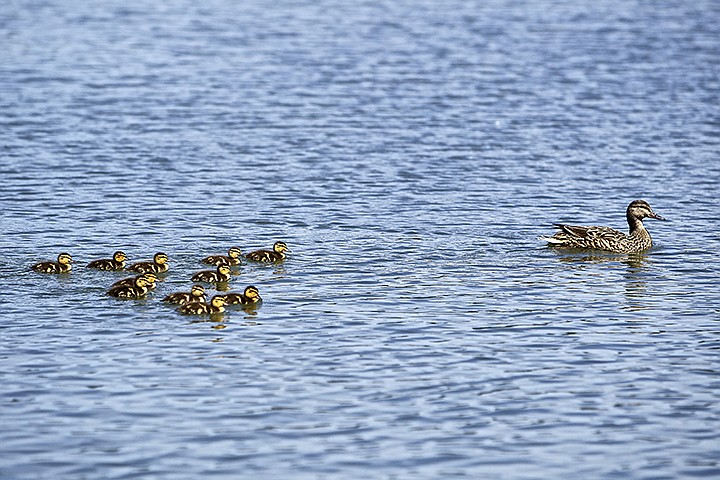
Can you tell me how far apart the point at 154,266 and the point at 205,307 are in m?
1.62

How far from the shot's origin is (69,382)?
1124cm

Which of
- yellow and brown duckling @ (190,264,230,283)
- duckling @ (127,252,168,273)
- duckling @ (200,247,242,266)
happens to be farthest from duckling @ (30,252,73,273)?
duckling @ (200,247,242,266)

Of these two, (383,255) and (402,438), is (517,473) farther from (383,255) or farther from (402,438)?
(383,255)

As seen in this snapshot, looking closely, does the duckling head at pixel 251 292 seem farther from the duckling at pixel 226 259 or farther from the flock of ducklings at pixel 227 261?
the duckling at pixel 226 259

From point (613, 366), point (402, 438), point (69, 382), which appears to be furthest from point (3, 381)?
point (613, 366)

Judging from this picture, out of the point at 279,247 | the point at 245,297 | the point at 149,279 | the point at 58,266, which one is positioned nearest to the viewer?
the point at 245,297

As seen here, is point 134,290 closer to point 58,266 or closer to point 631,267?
point 58,266

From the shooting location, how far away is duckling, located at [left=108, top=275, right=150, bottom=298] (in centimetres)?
1323

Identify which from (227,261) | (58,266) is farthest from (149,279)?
(227,261)

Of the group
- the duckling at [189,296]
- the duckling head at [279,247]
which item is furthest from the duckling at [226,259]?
the duckling at [189,296]

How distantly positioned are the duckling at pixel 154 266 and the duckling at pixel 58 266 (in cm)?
64

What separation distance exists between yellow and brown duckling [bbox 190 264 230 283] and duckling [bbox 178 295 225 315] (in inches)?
38.1

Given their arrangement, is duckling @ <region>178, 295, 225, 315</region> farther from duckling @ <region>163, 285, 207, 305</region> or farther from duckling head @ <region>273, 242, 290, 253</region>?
duckling head @ <region>273, 242, 290, 253</region>

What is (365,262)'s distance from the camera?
15.2 m
